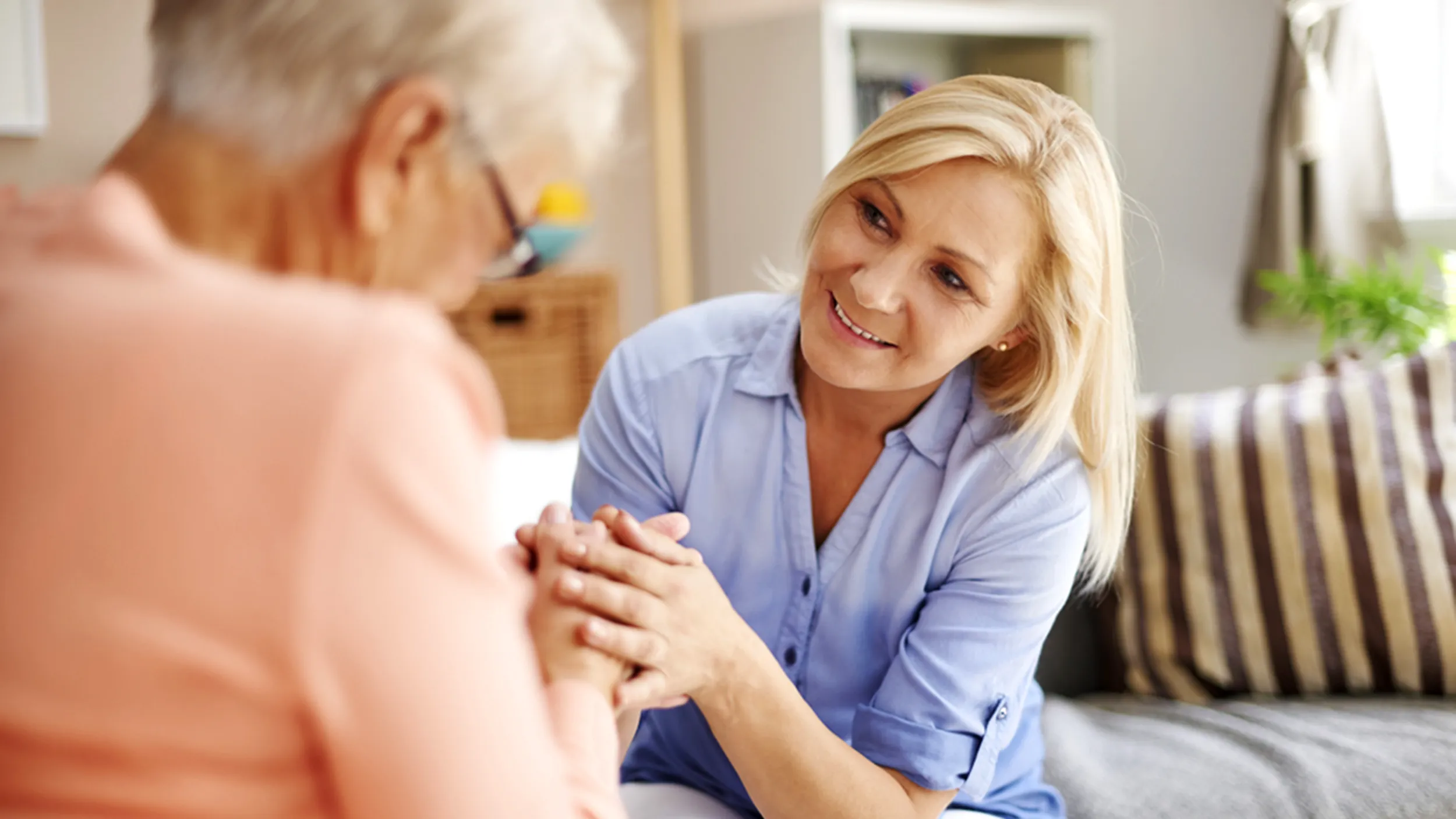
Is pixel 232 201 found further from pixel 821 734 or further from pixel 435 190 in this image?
pixel 821 734

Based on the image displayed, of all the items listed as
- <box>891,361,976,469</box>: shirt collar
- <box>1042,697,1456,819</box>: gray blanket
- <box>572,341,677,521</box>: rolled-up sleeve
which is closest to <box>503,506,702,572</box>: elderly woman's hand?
<box>572,341,677,521</box>: rolled-up sleeve

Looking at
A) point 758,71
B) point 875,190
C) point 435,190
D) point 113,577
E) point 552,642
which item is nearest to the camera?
point 113,577

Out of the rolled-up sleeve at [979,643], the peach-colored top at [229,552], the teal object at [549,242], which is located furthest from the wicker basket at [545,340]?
the peach-colored top at [229,552]

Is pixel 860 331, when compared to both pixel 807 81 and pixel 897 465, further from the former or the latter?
pixel 807 81

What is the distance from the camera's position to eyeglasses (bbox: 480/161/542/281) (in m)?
0.63

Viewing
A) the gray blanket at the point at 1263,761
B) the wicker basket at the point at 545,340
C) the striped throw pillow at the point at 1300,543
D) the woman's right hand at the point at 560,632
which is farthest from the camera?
the wicker basket at the point at 545,340

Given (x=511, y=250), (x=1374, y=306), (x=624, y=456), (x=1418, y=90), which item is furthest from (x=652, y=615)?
(x=1418, y=90)

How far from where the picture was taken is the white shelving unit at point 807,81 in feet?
11.0

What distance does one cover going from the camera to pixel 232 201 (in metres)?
0.60

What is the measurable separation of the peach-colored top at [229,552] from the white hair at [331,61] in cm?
8

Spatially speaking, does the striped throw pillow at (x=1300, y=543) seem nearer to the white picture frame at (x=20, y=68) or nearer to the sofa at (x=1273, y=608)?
the sofa at (x=1273, y=608)

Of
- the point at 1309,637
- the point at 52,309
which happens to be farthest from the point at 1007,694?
the point at 52,309

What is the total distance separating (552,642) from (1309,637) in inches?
48.7

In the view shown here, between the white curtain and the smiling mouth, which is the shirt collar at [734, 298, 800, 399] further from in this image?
the white curtain
